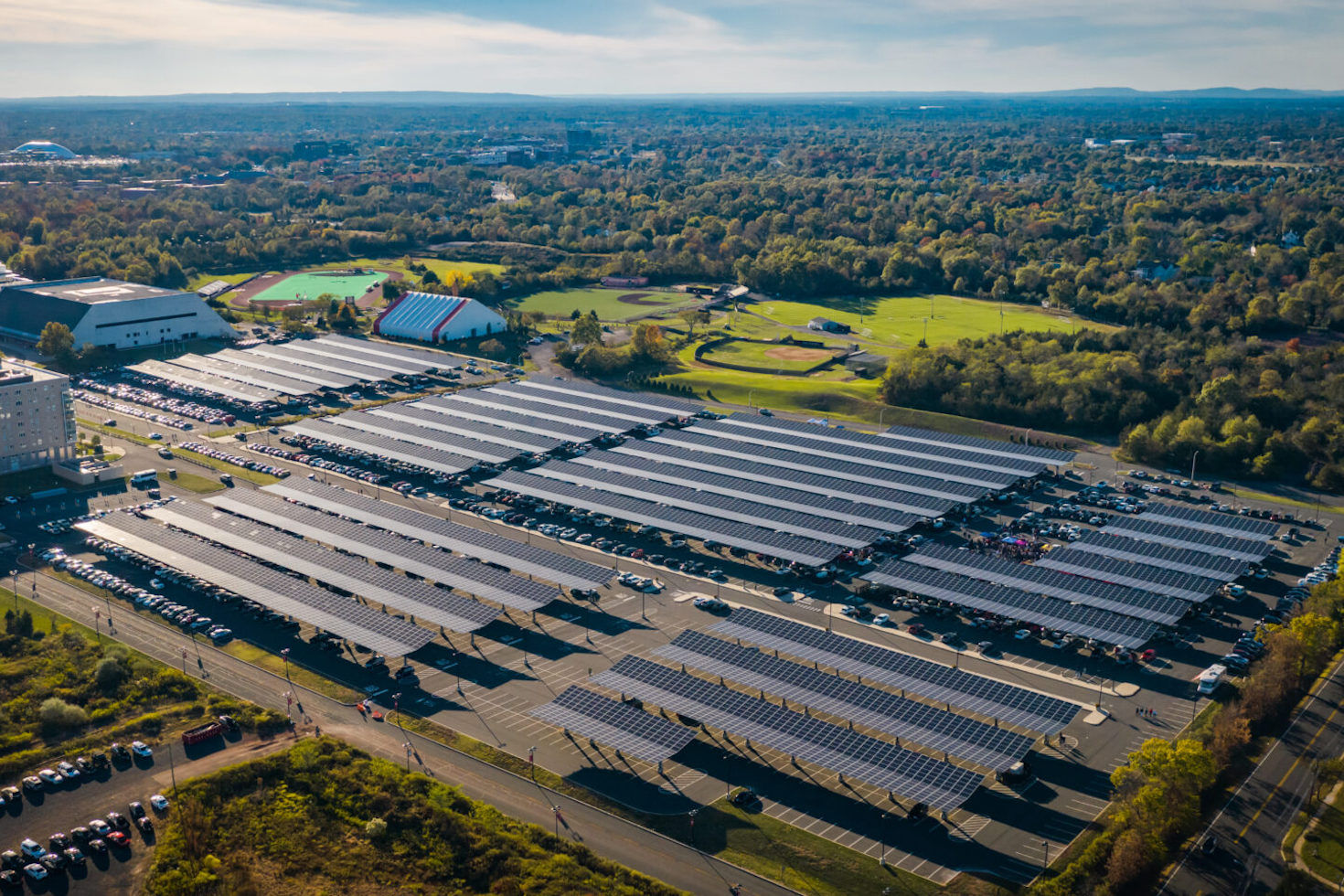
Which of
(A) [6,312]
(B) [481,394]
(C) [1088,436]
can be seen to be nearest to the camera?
(C) [1088,436]

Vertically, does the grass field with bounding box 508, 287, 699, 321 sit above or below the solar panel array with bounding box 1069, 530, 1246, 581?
above

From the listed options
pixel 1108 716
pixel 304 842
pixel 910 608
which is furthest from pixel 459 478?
pixel 1108 716

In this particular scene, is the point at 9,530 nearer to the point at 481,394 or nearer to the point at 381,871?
the point at 481,394

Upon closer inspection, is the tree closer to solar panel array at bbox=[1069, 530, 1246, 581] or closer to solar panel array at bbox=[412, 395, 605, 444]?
solar panel array at bbox=[412, 395, 605, 444]

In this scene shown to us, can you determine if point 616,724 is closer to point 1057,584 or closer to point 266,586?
point 266,586

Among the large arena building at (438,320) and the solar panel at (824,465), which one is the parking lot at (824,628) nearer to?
the solar panel at (824,465)

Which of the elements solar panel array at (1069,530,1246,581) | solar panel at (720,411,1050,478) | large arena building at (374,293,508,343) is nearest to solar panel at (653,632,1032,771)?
solar panel array at (1069,530,1246,581)

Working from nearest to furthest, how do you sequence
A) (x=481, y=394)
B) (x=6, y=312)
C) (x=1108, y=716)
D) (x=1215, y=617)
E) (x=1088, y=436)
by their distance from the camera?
(x=1108, y=716) < (x=1215, y=617) < (x=1088, y=436) < (x=481, y=394) < (x=6, y=312)
